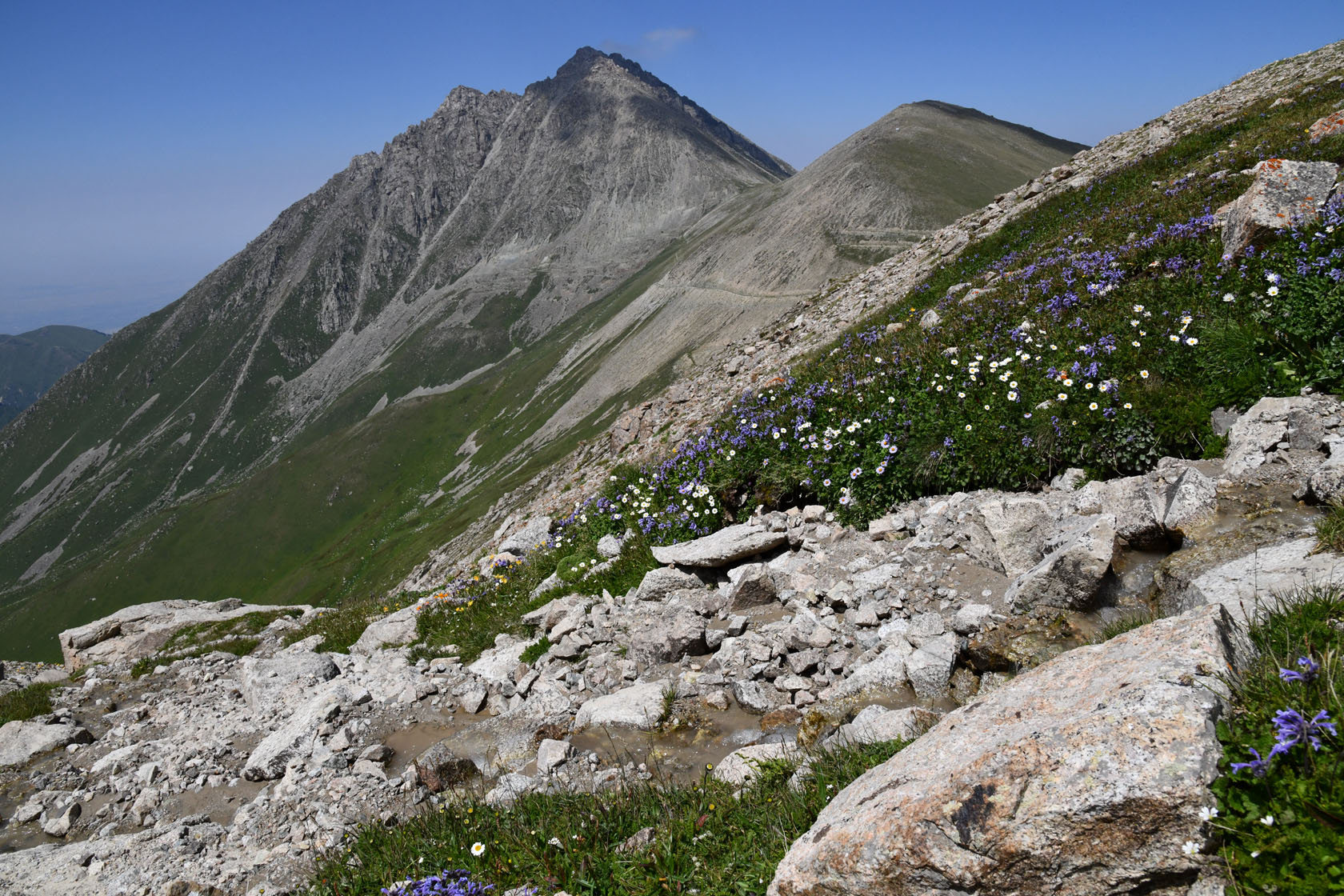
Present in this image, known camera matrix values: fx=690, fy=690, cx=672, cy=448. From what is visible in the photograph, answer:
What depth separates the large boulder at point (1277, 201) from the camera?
9914 millimetres

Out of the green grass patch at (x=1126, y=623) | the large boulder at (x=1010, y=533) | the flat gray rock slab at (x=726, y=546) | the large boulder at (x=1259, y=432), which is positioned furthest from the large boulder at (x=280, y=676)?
the large boulder at (x=1259, y=432)

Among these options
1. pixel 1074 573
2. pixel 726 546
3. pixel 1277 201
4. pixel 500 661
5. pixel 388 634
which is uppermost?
pixel 1277 201

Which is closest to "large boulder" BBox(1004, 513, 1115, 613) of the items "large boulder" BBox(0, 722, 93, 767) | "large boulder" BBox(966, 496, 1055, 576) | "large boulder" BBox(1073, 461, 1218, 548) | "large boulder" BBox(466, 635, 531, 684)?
"large boulder" BBox(1073, 461, 1218, 548)

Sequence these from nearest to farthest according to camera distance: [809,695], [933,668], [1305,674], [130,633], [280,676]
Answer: [1305,674] → [933,668] → [809,695] → [280,676] → [130,633]

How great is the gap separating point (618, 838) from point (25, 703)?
1259 cm

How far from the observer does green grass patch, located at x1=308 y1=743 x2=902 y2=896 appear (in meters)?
4.49

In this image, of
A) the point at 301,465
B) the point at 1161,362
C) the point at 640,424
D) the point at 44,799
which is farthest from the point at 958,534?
the point at 301,465

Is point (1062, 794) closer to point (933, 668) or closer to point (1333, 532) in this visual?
point (933, 668)

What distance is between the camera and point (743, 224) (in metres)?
128

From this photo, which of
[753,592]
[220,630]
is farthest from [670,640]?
[220,630]

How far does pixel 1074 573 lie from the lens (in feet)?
20.9

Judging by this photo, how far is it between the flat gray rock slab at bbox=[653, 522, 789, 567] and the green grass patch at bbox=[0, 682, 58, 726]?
10672mm

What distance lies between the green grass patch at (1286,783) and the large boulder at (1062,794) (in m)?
0.10

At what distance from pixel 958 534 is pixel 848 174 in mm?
118521
